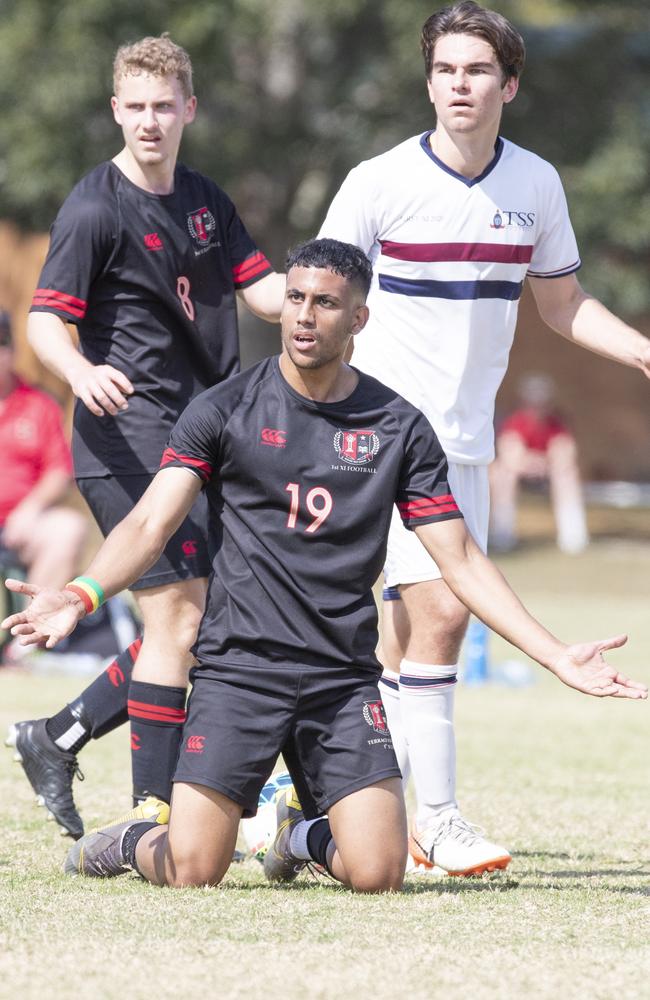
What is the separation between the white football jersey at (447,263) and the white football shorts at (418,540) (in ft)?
0.23

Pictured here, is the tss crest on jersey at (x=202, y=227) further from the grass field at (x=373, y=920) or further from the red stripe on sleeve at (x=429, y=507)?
the grass field at (x=373, y=920)

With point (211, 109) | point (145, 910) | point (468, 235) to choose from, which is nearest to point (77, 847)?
point (145, 910)

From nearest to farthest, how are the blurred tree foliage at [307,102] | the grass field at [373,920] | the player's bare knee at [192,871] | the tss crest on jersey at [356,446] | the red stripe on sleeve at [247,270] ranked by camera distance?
1. the grass field at [373,920]
2. the player's bare knee at [192,871]
3. the tss crest on jersey at [356,446]
4. the red stripe on sleeve at [247,270]
5. the blurred tree foliage at [307,102]

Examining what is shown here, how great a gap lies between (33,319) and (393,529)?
4.38 feet

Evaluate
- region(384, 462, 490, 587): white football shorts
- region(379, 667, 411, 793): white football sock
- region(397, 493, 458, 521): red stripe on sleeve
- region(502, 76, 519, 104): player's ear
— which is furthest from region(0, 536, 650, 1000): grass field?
region(502, 76, 519, 104): player's ear

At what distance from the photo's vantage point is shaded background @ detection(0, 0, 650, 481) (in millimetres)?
18031

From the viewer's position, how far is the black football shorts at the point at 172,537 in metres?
5.27

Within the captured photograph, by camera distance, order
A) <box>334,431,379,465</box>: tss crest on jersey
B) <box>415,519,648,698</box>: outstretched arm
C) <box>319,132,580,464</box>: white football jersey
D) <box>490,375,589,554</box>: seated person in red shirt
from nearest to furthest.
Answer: <box>415,519,648,698</box>: outstretched arm
<box>334,431,379,465</box>: tss crest on jersey
<box>319,132,580,464</box>: white football jersey
<box>490,375,589,554</box>: seated person in red shirt

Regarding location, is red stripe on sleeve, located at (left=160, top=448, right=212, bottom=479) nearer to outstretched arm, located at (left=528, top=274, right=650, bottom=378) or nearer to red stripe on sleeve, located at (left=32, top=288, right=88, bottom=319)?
red stripe on sleeve, located at (left=32, top=288, right=88, bottom=319)

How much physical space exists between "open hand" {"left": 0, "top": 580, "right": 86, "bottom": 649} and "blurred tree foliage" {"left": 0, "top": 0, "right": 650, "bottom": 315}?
14.4 metres

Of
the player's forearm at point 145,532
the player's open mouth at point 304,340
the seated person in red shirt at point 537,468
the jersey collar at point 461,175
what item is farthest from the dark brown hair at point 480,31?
the seated person in red shirt at point 537,468

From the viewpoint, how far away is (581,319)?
18.6ft

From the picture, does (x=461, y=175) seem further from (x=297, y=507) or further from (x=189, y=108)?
(x=297, y=507)

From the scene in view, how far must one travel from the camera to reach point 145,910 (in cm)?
429
